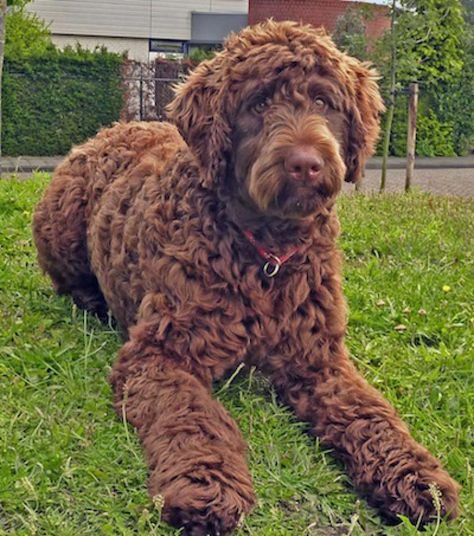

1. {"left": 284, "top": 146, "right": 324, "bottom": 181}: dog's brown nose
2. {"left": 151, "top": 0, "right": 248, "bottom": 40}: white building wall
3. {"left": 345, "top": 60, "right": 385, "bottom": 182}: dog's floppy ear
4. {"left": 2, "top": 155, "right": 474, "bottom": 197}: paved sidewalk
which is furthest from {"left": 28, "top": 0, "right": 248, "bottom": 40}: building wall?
{"left": 284, "top": 146, "right": 324, "bottom": 181}: dog's brown nose

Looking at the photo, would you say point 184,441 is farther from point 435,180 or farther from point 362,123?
point 435,180

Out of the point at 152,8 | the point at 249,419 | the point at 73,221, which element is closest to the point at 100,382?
the point at 249,419

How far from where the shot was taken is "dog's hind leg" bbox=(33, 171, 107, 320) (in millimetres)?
5453

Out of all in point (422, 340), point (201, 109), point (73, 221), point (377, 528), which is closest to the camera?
point (377, 528)

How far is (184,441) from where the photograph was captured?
131 inches

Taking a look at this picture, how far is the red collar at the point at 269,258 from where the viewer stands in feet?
13.0

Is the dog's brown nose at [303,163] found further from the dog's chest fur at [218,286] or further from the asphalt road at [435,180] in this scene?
the asphalt road at [435,180]

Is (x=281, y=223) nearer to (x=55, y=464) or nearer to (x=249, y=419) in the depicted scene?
(x=249, y=419)

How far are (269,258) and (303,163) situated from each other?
61 centimetres

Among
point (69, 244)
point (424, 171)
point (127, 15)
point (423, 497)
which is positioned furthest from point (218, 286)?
point (127, 15)

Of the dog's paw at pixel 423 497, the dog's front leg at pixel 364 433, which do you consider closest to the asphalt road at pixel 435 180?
the dog's front leg at pixel 364 433

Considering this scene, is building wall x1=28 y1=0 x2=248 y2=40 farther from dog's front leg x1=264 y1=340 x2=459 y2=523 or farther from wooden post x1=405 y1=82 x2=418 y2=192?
dog's front leg x1=264 y1=340 x2=459 y2=523

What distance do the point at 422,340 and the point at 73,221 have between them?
2206 mm

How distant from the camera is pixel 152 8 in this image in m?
33.3
